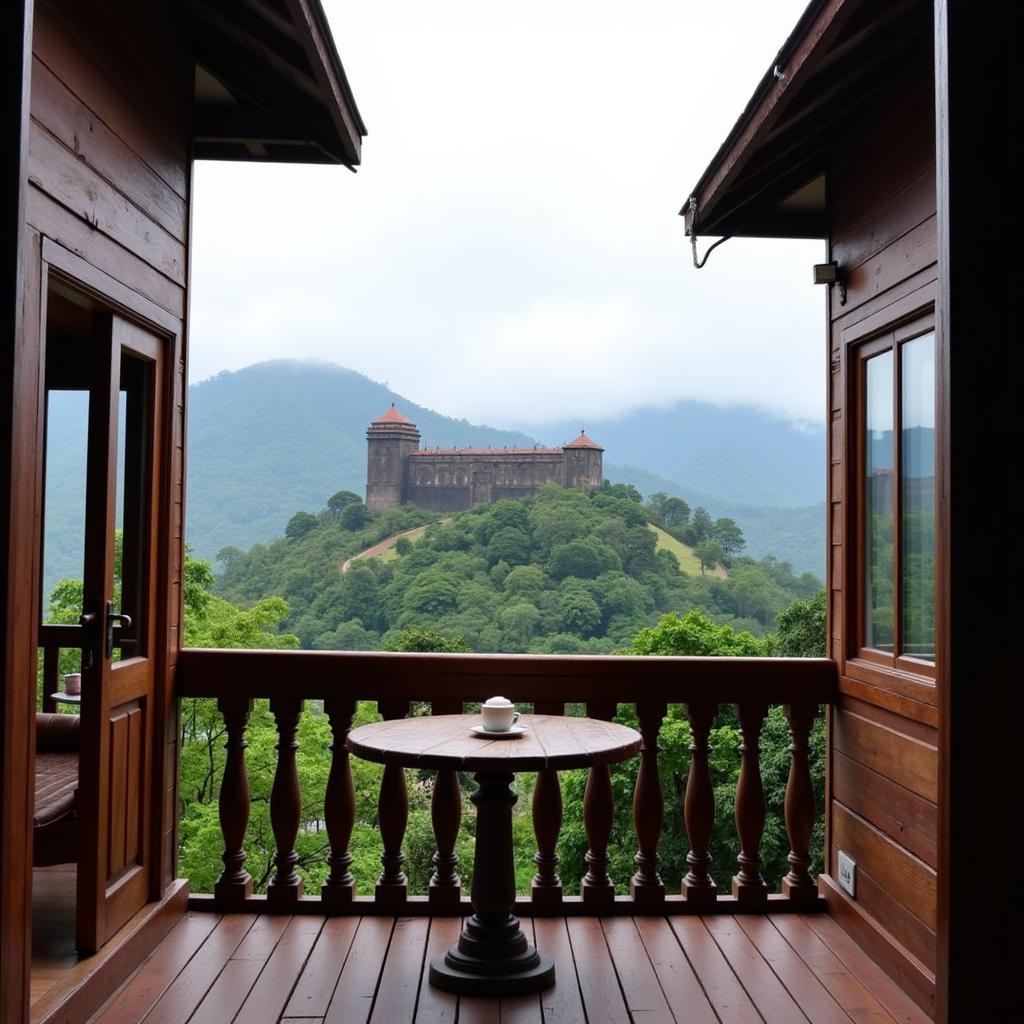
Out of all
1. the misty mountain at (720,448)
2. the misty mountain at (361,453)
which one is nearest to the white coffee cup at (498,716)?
the misty mountain at (361,453)

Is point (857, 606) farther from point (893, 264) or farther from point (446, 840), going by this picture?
point (446, 840)

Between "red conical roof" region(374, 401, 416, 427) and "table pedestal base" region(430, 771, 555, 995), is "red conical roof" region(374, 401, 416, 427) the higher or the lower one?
the higher one

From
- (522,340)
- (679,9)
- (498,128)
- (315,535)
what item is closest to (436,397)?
(522,340)

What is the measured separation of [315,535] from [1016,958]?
112ft

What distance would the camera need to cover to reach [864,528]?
3.81 meters

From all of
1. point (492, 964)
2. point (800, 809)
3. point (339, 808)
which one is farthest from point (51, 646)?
point (800, 809)

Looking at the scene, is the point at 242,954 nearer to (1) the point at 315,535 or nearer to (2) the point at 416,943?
(2) the point at 416,943

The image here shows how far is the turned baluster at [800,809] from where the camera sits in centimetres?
384

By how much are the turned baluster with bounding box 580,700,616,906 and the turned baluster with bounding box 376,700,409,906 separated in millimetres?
647

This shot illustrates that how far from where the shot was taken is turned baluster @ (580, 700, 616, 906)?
377 cm

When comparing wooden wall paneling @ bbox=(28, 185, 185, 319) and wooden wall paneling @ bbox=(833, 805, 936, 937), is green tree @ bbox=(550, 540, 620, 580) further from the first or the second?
wooden wall paneling @ bbox=(28, 185, 185, 319)

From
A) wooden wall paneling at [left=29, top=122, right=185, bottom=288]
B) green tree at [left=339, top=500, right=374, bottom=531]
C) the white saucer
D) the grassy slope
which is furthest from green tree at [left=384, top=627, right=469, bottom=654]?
the white saucer

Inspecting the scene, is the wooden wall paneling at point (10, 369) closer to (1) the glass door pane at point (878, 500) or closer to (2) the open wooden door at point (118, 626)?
(2) the open wooden door at point (118, 626)

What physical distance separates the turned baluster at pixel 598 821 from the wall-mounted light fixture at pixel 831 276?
171 centimetres
